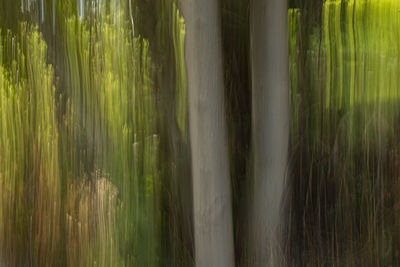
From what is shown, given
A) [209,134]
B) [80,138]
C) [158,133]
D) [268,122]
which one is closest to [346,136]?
[268,122]

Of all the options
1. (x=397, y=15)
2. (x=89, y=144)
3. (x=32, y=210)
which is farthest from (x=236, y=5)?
(x=32, y=210)

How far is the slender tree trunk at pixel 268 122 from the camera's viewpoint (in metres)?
1.02

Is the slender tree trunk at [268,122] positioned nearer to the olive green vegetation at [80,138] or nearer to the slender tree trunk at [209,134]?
the slender tree trunk at [209,134]

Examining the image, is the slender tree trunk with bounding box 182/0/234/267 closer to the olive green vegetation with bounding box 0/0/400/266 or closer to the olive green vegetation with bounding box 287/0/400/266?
the olive green vegetation with bounding box 0/0/400/266

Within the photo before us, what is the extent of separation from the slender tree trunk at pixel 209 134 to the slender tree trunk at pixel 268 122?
0.08m

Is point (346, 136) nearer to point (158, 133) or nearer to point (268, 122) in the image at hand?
point (268, 122)

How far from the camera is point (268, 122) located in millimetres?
1046

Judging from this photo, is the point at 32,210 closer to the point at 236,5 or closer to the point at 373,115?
the point at 236,5

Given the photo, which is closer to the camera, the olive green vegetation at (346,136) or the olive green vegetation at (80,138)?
the olive green vegetation at (346,136)

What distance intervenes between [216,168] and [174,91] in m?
0.23

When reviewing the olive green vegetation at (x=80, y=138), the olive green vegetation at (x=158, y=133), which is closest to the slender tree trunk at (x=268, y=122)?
the olive green vegetation at (x=158, y=133)

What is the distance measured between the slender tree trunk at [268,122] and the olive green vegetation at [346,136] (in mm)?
28

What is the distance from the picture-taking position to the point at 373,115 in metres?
1.02

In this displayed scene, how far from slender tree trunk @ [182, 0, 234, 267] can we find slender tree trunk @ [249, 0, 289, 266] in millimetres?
78
